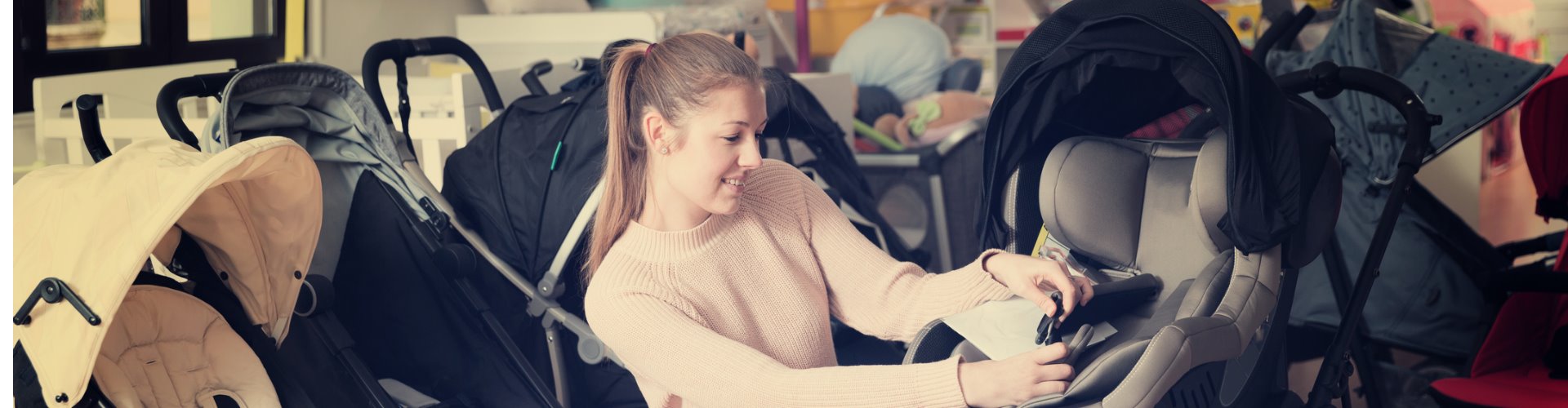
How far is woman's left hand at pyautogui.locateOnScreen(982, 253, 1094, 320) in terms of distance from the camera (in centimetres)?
121

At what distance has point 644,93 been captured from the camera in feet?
3.90

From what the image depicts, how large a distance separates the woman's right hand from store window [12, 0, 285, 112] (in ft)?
4.86

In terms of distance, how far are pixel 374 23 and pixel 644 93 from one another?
174 cm

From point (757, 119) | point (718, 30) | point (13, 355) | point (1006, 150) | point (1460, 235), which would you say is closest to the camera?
point (13, 355)

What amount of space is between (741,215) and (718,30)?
5.01 feet

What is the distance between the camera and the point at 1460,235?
2.14 metres

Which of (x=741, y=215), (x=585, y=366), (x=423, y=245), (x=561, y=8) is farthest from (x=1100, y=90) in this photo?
(x=561, y=8)

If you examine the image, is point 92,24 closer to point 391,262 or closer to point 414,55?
point 414,55

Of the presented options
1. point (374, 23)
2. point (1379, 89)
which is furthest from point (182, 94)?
point (1379, 89)

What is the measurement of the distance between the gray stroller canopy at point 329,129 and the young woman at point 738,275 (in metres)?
0.54

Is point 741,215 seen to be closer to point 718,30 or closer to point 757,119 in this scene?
point 757,119

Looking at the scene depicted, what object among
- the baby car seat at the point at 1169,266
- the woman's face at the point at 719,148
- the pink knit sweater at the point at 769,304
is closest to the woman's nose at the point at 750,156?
the woman's face at the point at 719,148

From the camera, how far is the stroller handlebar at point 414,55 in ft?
5.75

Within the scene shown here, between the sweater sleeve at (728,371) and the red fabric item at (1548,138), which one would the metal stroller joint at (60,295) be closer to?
the sweater sleeve at (728,371)
